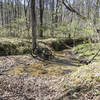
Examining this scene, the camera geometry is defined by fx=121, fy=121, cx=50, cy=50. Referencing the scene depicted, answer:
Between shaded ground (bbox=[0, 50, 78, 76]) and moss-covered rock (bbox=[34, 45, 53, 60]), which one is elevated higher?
moss-covered rock (bbox=[34, 45, 53, 60])

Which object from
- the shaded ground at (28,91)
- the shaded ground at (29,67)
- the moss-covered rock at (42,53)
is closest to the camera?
the shaded ground at (28,91)

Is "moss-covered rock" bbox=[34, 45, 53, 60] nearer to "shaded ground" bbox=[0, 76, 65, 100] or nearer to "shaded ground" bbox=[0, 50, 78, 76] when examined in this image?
"shaded ground" bbox=[0, 50, 78, 76]

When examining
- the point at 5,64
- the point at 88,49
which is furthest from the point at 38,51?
the point at 88,49

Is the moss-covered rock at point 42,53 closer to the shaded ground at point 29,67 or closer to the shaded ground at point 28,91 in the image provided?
the shaded ground at point 29,67

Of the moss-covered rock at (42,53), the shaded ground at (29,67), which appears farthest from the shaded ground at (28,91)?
the moss-covered rock at (42,53)

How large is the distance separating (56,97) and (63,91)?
0.35m

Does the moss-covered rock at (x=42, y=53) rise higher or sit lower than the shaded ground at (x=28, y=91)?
higher

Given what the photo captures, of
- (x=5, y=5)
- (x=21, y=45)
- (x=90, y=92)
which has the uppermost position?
(x=5, y=5)

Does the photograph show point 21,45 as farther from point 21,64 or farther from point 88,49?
point 88,49

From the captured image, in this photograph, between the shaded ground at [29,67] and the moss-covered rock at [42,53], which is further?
the moss-covered rock at [42,53]

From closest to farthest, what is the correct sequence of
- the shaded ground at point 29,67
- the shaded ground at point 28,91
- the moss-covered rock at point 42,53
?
the shaded ground at point 28,91, the shaded ground at point 29,67, the moss-covered rock at point 42,53

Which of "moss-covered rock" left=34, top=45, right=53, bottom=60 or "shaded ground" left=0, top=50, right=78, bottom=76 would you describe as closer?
"shaded ground" left=0, top=50, right=78, bottom=76

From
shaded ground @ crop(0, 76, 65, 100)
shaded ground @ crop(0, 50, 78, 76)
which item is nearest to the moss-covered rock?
shaded ground @ crop(0, 50, 78, 76)

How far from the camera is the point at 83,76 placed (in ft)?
14.1
